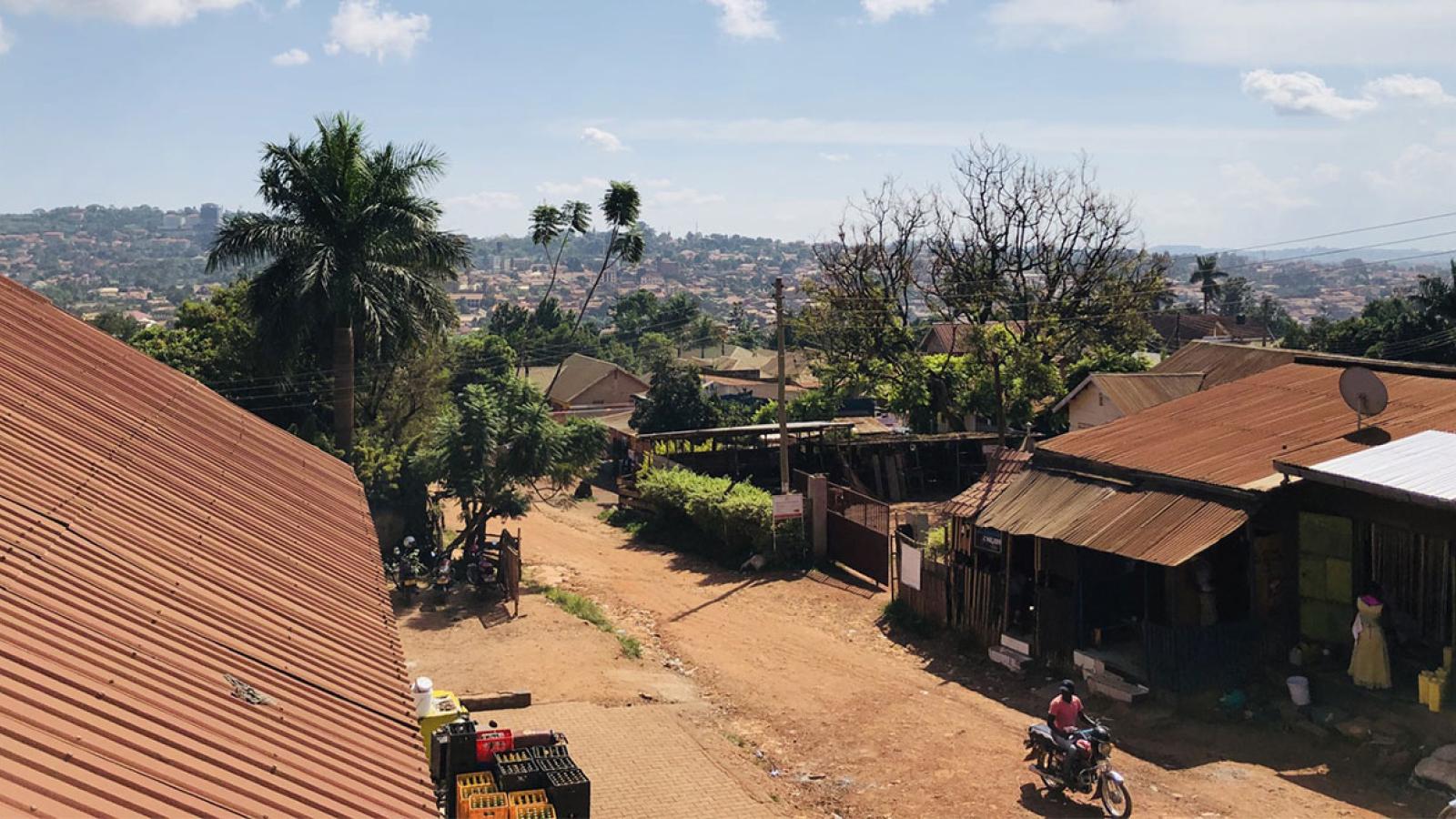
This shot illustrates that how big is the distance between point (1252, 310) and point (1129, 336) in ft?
331

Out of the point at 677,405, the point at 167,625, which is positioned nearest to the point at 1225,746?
the point at 167,625

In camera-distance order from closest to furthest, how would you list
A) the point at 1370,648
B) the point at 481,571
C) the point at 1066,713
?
the point at 1066,713 < the point at 1370,648 < the point at 481,571

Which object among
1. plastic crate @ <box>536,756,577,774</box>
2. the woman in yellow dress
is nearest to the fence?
plastic crate @ <box>536,756,577,774</box>

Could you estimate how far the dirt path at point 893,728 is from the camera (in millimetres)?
13711

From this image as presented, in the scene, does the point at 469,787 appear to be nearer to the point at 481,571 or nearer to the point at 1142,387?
the point at 481,571

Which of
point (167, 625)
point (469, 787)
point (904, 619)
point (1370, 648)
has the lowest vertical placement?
point (904, 619)

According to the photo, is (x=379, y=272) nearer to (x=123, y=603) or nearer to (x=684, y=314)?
(x=123, y=603)

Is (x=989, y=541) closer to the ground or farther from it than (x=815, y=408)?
farther from it

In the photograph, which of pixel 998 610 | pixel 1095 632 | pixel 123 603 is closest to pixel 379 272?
pixel 998 610

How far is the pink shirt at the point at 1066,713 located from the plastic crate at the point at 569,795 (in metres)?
6.13

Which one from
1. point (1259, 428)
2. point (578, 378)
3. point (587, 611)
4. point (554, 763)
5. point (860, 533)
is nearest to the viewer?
point (554, 763)

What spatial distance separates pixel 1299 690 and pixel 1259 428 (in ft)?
16.5

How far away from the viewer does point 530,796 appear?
1092 centimetres

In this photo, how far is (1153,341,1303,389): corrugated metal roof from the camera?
33156 millimetres
